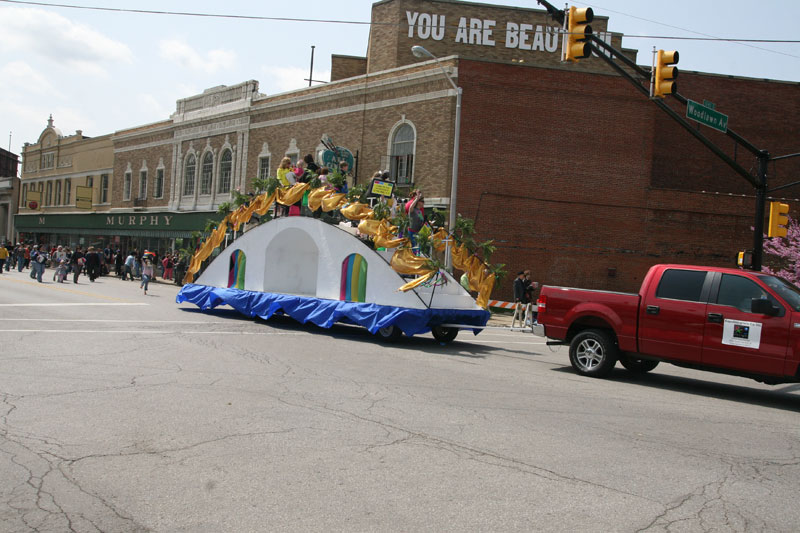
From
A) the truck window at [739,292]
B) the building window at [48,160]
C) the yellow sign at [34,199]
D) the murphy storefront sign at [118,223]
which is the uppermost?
the building window at [48,160]

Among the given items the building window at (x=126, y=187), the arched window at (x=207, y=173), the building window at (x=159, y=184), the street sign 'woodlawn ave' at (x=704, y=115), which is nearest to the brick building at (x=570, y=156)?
the arched window at (x=207, y=173)

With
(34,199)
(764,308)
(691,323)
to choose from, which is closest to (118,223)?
(34,199)

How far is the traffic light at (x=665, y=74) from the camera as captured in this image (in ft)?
45.9

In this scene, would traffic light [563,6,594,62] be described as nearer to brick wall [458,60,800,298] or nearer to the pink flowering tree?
brick wall [458,60,800,298]

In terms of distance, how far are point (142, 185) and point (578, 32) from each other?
4435 centimetres

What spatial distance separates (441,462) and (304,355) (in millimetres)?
6255

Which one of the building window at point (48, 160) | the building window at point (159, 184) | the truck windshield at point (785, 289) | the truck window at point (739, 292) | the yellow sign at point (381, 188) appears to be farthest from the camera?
the building window at point (48, 160)

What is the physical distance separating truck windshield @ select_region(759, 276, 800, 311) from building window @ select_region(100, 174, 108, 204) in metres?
53.6

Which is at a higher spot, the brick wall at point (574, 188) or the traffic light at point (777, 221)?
the brick wall at point (574, 188)

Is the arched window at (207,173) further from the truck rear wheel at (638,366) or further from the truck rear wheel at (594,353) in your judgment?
the truck rear wheel at (594,353)

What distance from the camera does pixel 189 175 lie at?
4741 centimetres

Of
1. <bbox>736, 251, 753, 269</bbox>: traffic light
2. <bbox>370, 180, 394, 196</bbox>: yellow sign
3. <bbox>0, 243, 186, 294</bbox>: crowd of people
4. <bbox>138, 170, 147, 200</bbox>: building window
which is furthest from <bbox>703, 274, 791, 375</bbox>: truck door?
<bbox>138, 170, 147, 200</bbox>: building window

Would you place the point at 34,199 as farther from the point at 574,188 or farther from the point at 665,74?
the point at 665,74

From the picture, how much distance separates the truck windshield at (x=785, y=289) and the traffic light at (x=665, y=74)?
5141 millimetres
